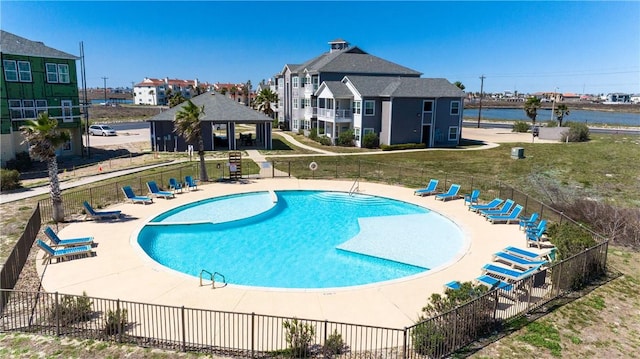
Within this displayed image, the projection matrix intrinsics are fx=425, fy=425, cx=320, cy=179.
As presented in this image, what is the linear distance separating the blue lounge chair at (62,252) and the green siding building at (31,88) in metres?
26.3

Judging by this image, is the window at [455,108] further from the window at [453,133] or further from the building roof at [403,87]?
the window at [453,133]

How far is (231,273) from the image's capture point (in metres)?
16.7

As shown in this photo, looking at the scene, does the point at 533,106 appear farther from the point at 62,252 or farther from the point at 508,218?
the point at 62,252

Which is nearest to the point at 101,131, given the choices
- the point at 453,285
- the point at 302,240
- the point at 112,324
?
the point at 302,240

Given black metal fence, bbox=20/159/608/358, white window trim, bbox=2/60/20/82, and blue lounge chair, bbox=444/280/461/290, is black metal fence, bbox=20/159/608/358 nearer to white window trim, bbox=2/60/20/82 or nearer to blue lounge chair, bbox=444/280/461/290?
blue lounge chair, bbox=444/280/461/290

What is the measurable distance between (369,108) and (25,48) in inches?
1397

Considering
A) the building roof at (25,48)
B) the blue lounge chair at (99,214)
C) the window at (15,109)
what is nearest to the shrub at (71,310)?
the blue lounge chair at (99,214)

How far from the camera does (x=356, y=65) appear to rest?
61875mm

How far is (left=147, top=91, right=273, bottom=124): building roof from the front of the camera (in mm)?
47344

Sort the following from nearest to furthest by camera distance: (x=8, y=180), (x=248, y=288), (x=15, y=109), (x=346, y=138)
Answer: (x=248, y=288), (x=8, y=180), (x=15, y=109), (x=346, y=138)

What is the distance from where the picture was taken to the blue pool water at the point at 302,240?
1709cm

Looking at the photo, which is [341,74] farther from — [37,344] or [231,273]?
[37,344]

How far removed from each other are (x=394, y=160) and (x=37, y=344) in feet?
117

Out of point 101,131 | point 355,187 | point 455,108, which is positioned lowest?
point 355,187
